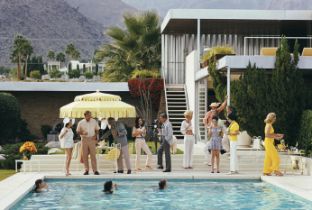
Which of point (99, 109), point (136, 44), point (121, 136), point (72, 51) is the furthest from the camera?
point (72, 51)

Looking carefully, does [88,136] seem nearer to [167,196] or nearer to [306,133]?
[167,196]

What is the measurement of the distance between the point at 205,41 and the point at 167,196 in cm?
2026

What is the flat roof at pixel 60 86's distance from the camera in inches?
1320

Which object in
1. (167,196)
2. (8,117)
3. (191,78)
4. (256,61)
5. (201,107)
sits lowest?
(167,196)

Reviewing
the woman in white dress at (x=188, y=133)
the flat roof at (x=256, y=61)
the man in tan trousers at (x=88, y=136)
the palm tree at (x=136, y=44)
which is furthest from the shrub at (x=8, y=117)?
the woman in white dress at (x=188, y=133)

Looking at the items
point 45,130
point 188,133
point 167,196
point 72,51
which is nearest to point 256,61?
point 188,133

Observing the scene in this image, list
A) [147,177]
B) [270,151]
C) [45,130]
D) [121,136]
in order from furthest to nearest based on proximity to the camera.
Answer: [45,130] < [121,136] < [270,151] < [147,177]

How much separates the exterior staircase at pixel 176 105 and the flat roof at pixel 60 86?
2650mm

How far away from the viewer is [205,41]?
111ft

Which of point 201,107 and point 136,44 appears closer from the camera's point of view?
point 201,107

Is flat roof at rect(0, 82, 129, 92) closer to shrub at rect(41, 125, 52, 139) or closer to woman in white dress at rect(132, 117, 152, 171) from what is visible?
shrub at rect(41, 125, 52, 139)

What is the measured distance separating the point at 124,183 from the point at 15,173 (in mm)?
3372

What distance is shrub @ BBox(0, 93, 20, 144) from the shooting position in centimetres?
3056

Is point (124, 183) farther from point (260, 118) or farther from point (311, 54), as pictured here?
point (311, 54)
